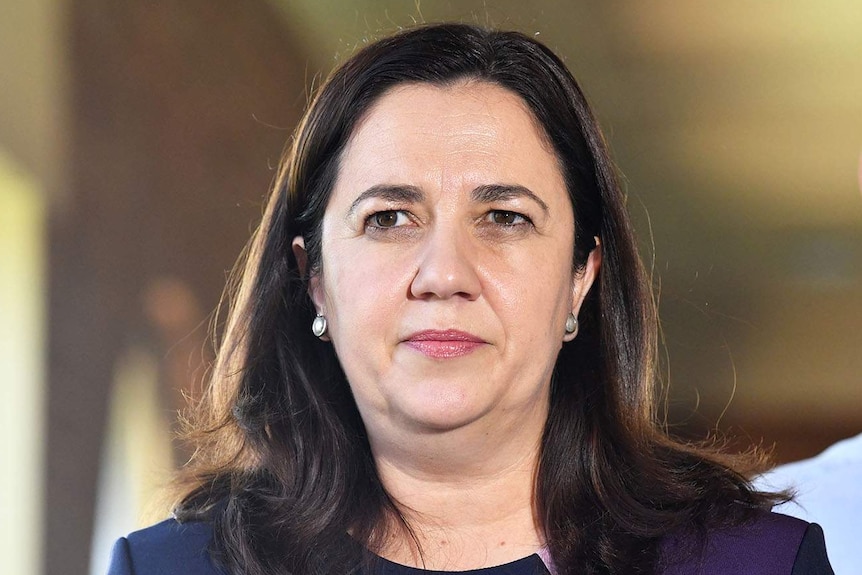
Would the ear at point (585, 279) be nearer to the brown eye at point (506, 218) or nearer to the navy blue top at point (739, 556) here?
the brown eye at point (506, 218)

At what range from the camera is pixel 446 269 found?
1556 mm

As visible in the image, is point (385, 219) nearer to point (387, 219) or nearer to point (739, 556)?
point (387, 219)

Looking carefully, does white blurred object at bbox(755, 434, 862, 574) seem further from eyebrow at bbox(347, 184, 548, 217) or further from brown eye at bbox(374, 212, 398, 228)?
brown eye at bbox(374, 212, 398, 228)

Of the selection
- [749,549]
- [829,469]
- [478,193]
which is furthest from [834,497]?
[478,193]

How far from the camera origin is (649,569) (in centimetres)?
164

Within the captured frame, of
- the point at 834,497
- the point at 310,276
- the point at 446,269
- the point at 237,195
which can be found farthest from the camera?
the point at 237,195

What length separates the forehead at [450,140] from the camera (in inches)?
65.6

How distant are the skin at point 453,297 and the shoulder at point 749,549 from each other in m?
0.21

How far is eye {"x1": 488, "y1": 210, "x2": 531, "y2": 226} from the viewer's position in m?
1.66

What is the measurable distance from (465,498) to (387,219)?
0.43m

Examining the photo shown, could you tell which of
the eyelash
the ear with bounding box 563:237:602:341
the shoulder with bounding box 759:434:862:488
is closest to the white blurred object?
the shoulder with bounding box 759:434:862:488

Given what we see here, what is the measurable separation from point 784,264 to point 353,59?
316 cm

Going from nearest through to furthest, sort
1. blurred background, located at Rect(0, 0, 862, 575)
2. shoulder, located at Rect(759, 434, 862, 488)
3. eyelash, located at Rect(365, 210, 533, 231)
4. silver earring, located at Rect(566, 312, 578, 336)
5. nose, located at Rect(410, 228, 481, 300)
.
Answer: nose, located at Rect(410, 228, 481, 300), eyelash, located at Rect(365, 210, 533, 231), silver earring, located at Rect(566, 312, 578, 336), shoulder, located at Rect(759, 434, 862, 488), blurred background, located at Rect(0, 0, 862, 575)

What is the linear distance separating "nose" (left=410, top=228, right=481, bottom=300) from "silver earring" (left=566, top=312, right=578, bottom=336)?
0.82 feet
